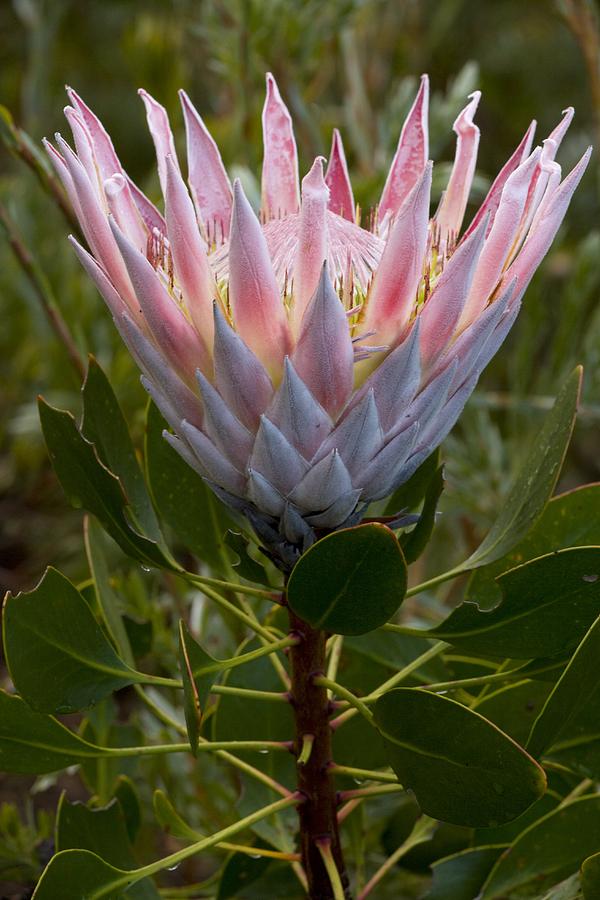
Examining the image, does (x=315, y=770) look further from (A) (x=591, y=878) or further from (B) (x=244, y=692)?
(A) (x=591, y=878)

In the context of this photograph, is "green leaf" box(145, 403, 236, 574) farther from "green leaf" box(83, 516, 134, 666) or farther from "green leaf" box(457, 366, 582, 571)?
"green leaf" box(457, 366, 582, 571)

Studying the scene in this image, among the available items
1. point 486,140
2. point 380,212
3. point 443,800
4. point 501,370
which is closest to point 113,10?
point 486,140

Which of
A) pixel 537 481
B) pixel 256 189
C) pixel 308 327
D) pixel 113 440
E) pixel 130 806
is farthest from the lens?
pixel 256 189

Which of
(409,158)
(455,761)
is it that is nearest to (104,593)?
(455,761)

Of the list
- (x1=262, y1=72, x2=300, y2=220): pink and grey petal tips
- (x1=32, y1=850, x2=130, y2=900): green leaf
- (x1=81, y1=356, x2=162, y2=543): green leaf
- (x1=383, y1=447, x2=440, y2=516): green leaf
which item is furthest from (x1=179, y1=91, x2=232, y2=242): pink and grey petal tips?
(x1=32, y1=850, x2=130, y2=900): green leaf

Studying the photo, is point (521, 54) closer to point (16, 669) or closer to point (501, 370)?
point (501, 370)

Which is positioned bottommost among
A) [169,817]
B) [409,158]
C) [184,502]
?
[169,817]
